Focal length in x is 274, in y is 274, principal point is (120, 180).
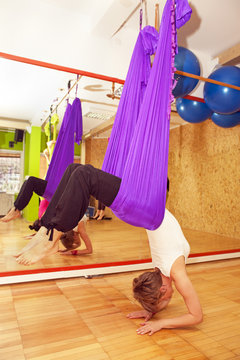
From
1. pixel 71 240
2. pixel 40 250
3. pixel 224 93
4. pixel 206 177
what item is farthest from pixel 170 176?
pixel 40 250

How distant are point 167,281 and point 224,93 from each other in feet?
6.12

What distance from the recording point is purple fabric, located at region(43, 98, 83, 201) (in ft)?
6.74

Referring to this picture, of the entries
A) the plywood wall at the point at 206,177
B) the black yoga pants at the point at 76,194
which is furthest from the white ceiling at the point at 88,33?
the black yoga pants at the point at 76,194

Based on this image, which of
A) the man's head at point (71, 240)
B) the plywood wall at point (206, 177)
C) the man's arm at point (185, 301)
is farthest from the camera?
the plywood wall at point (206, 177)

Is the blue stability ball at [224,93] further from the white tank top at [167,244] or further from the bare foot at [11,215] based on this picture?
the bare foot at [11,215]

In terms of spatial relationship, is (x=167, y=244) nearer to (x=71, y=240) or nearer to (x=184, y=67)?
(x=71, y=240)

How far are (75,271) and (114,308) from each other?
1.86ft

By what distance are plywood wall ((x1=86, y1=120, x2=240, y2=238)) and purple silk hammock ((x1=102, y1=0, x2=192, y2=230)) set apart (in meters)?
3.01

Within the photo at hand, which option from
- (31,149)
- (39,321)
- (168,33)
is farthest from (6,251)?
(31,149)

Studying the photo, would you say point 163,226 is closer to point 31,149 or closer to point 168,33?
point 168,33

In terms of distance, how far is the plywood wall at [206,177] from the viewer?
13.6 ft

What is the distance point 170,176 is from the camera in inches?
213

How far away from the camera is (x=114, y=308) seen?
1643 mm

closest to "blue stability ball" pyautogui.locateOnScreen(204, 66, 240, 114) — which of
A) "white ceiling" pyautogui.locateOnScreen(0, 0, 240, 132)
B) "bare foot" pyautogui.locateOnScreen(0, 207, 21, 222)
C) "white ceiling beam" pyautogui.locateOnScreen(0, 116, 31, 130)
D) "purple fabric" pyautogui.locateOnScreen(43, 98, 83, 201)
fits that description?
"white ceiling" pyautogui.locateOnScreen(0, 0, 240, 132)
